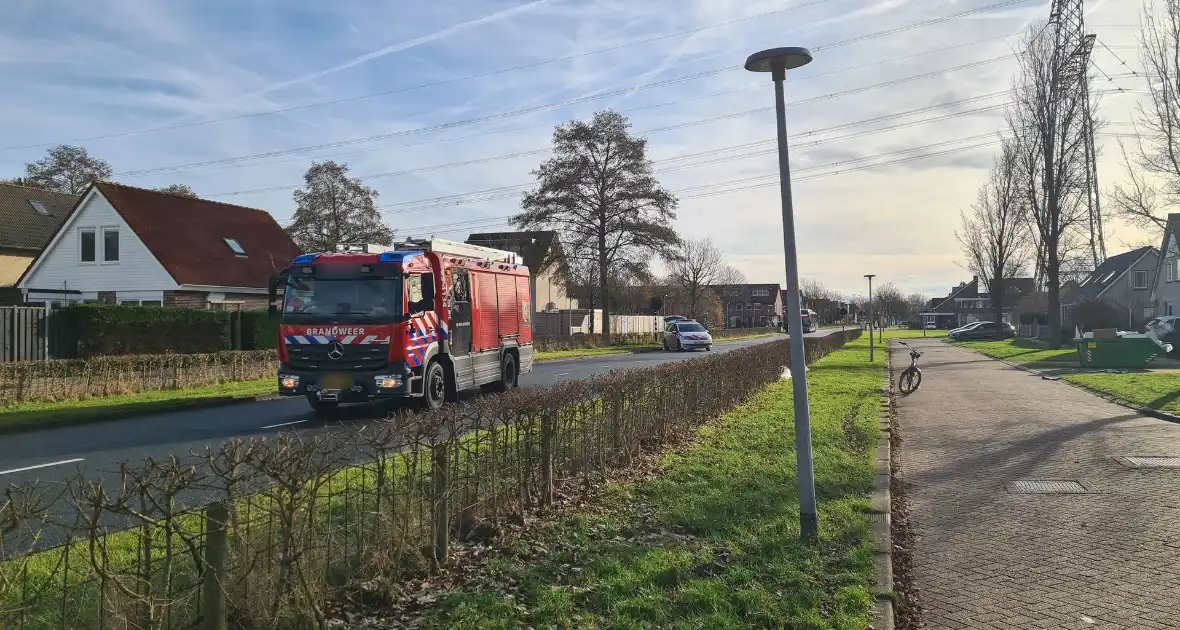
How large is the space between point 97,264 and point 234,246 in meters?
5.32

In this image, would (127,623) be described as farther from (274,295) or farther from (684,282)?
(684,282)

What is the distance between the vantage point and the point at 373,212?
49062 mm

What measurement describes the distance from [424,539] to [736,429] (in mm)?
7014

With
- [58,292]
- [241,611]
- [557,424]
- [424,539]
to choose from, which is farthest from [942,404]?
[58,292]

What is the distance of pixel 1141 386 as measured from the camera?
19.0 metres

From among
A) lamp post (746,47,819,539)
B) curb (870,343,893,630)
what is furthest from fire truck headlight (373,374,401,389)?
lamp post (746,47,819,539)

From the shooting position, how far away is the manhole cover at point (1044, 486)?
26.7 ft

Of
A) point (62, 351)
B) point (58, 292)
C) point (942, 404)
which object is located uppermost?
point (58, 292)

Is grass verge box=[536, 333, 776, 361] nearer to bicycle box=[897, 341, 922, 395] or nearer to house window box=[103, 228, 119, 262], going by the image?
bicycle box=[897, 341, 922, 395]

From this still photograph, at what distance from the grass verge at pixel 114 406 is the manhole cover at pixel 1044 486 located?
13105 mm

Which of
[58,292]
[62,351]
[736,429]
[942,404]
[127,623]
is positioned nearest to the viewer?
[127,623]

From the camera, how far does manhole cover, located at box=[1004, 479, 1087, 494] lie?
8133 mm

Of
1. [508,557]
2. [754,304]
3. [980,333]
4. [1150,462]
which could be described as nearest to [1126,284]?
[980,333]

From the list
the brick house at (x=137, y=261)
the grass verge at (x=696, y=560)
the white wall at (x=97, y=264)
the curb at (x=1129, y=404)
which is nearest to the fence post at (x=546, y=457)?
the grass verge at (x=696, y=560)
